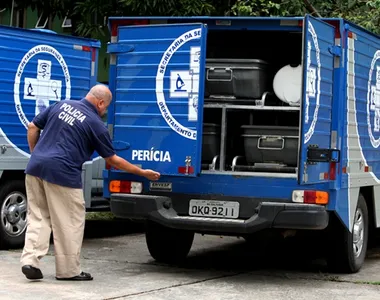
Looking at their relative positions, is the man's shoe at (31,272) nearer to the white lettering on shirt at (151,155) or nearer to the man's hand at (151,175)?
the man's hand at (151,175)

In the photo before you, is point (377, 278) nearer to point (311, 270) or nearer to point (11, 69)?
point (311, 270)

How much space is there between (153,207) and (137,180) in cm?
40

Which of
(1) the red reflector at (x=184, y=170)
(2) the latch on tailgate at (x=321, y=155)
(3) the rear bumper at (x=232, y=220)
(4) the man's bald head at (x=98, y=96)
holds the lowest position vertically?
(3) the rear bumper at (x=232, y=220)

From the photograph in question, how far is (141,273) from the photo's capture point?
8.71 m

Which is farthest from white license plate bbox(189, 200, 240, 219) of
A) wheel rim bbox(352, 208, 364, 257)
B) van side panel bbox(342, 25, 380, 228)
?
wheel rim bbox(352, 208, 364, 257)

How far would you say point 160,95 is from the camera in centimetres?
846

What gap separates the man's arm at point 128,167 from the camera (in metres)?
7.95

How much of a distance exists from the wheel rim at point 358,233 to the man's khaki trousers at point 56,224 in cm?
286

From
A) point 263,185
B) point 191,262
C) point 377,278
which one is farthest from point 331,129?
point 191,262

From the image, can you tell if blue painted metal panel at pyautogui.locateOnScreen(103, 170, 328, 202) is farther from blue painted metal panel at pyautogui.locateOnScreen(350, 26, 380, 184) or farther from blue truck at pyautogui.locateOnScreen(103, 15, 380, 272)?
blue painted metal panel at pyautogui.locateOnScreen(350, 26, 380, 184)

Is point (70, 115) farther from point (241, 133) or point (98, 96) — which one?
point (241, 133)

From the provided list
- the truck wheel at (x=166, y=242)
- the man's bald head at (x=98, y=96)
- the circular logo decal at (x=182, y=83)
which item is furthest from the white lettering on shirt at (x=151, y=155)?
the truck wheel at (x=166, y=242)

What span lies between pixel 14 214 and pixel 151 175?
2.58m

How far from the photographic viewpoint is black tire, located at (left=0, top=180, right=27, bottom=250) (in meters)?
9.97
